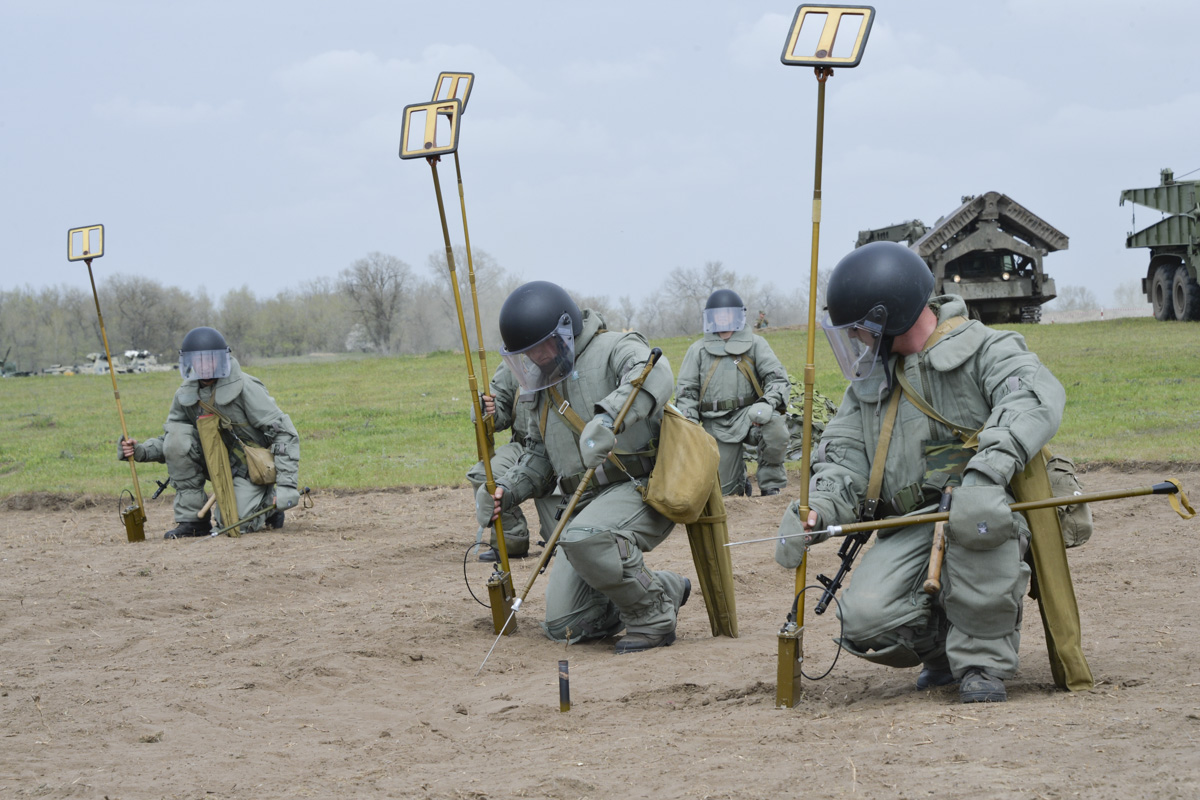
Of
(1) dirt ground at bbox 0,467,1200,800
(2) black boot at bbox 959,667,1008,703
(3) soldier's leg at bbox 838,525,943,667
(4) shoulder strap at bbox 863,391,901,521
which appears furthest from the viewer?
(4) shoulder strap at bbox 863,391,901,521

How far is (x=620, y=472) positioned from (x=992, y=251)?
26087 millimetres

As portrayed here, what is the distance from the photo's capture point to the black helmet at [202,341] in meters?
9.63

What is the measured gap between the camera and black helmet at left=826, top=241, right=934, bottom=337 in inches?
176

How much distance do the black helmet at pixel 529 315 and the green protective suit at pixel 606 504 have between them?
0.28 m

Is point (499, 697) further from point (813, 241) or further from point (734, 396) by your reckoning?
point (734, 396)

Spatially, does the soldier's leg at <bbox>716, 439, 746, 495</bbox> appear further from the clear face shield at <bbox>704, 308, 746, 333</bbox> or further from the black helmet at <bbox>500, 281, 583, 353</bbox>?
the black helmet at <bbox>500, 281, 583, 353</bbox>

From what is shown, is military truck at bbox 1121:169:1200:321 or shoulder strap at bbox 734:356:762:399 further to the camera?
military truck at bbox 1121:169:1200:321

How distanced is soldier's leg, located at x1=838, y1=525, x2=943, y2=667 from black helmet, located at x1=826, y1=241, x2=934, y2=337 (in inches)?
33.8

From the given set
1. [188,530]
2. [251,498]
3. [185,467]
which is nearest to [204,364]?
[185,467]

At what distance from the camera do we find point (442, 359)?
3259cm

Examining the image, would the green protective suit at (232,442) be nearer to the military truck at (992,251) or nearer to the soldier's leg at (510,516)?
the soldier's leg at (510,516)

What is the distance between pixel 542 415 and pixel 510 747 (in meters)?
2.33

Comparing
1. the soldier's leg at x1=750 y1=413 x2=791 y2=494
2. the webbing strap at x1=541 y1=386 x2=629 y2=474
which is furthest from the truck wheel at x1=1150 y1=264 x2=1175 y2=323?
the webbing strap at x1=541 y1=386 x2=629 y2=474

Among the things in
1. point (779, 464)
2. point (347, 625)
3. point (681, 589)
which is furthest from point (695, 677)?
point (779, 464)
